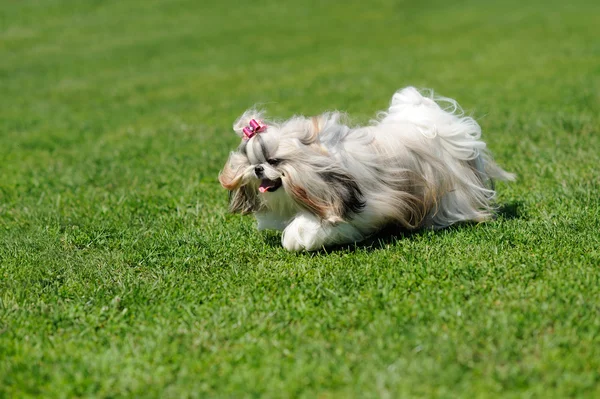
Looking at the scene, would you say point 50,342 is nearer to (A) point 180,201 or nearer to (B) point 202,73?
(A) point 180,201

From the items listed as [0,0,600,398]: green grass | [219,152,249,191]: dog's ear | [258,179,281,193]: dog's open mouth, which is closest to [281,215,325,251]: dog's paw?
[0,0,600,398]: green grass

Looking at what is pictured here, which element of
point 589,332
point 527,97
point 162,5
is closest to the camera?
point 589,332

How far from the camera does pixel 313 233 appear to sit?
517 centimetres

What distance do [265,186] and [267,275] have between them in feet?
2.07

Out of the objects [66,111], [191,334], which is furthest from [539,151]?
[66,111]

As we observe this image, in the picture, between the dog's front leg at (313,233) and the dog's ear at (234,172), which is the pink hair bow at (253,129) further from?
the dog's front leg at (313,233)

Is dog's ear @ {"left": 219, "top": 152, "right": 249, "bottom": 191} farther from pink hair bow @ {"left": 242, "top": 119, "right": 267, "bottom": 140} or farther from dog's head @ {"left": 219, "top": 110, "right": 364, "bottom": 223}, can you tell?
pink hair bow @ {"left": 242, "top": 119, "right": 267, "bottom": 140}

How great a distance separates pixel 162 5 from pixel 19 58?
9067mm

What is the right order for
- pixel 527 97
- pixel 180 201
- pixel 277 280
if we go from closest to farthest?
pixel 277 280 → pixel 180 201 → pixel 527 97

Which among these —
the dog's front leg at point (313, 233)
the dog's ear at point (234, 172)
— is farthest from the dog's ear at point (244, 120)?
the dog's front leg at point (313, 233)

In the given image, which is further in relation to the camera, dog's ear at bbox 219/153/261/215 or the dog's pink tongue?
dog's ear at bbox 219/153/261/215

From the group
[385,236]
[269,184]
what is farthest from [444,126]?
[269,184]

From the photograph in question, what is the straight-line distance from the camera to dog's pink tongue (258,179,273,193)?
5039 mm

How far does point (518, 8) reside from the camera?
2534 centimetres
